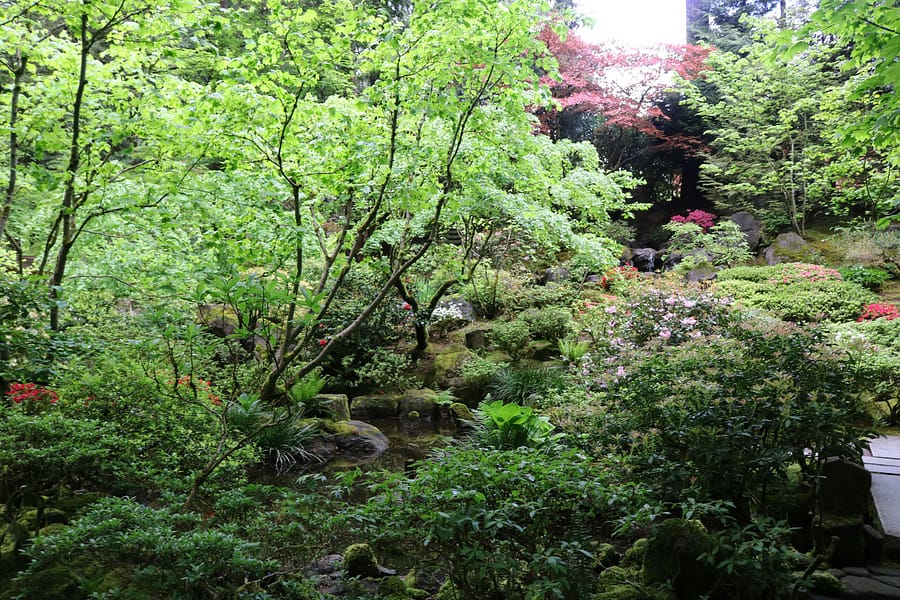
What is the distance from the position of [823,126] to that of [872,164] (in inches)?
90.5

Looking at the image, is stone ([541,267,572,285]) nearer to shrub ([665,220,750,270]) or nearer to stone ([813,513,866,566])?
shrub ([665,220,750,270])

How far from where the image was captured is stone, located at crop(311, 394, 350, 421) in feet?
25.2

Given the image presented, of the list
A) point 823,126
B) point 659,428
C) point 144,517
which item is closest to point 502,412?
point 659,428

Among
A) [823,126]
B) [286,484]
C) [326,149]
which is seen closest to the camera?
[326,149]

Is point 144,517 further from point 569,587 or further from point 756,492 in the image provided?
point 756,492

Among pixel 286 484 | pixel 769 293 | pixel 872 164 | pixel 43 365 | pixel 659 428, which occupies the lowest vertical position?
pixel 286 484

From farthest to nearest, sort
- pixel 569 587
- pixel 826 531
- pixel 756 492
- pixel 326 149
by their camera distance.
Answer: pixel 326 149 < pixel 756 492 < pixel 826 531 < pixel 569 587

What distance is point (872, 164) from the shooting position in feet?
35.7

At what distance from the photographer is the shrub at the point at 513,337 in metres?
9.08

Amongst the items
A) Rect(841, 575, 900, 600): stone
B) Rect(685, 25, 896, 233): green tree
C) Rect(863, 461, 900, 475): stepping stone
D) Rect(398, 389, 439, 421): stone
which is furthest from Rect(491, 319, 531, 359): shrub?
Rect(685, 25, 896, 233): green tree

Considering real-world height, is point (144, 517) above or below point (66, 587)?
above

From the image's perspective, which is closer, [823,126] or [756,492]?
[756,492]

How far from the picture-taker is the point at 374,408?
8.58 metres

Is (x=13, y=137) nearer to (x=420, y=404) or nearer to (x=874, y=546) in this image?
(x=420, y=404)
